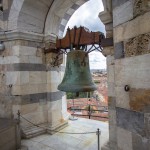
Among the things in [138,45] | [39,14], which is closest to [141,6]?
[138,45]

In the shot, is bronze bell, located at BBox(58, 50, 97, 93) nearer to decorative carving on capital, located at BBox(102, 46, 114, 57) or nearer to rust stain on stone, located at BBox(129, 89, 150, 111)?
decorative carving on capital, located at BBox(102, 46, 114, 57)

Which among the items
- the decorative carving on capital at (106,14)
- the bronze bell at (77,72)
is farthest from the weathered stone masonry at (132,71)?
the decorative carving on capital at (106,14)

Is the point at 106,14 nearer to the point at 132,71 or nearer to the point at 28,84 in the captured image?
the point at 132,71

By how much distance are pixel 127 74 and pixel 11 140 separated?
99.4 inches

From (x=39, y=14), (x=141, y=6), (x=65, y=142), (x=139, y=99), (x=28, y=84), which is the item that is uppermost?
(x=39, y=14)

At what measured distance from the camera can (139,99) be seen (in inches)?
61.1

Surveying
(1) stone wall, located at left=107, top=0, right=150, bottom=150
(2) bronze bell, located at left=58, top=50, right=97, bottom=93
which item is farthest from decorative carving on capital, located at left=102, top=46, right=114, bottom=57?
(1) stone wall, located at left=107, top=0, right=150, bottom=150

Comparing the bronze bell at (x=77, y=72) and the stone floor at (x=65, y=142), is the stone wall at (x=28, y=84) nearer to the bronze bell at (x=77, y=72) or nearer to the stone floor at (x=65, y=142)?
the stone floor at (x=65, y=142)

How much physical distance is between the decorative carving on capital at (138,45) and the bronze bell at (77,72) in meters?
0.77

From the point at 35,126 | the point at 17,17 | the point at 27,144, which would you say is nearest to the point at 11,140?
the point at 27,144

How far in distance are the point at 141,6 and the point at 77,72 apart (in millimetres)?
1147

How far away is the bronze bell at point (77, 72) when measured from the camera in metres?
2.26

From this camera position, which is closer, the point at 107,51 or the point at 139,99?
the point at 139,99

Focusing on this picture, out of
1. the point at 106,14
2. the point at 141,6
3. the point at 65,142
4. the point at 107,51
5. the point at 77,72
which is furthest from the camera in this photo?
the point at 65,142
